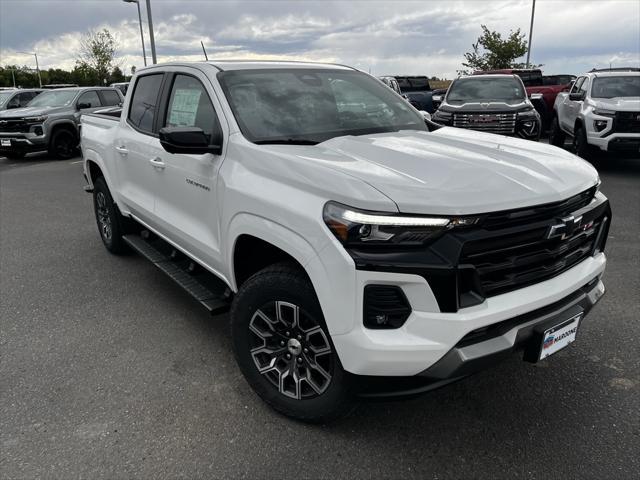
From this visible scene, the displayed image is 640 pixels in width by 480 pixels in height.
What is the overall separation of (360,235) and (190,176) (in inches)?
61.7

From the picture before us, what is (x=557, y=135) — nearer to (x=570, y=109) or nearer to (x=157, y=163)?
(x=570, y=109)

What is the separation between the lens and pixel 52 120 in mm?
13508

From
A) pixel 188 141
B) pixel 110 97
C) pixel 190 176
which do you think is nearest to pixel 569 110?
pixel 190 176

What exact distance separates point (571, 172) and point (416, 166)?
2.75ft

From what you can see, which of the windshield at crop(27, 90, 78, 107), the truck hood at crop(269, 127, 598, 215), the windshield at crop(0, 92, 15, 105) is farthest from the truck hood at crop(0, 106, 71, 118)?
the truck hood at crop(269, 127, 598, 215)

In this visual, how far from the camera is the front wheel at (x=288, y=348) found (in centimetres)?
249

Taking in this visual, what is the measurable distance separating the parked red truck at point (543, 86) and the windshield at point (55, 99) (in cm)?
1096

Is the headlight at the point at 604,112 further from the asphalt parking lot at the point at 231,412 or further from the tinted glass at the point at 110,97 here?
the tinted glass at the point at 110,97

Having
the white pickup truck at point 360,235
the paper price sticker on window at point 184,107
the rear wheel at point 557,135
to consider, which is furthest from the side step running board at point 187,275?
the rear wheel at point 557,135

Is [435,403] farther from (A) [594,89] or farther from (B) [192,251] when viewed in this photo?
(A) [594,89]

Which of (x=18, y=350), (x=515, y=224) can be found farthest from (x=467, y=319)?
(x=18, y=350)

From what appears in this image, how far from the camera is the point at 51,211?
7.96m

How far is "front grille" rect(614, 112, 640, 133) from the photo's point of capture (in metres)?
8.95

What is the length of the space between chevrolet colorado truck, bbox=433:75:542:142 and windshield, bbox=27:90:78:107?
9561 millimetres
